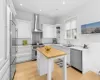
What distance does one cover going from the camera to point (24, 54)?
411 cm

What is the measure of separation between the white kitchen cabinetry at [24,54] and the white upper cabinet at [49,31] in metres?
1.50

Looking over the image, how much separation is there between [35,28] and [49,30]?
41.3 inches

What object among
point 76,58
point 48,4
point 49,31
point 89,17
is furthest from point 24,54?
point 89,17

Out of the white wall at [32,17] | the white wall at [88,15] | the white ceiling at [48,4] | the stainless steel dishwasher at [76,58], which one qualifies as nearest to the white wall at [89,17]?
the white wall at [88,15]

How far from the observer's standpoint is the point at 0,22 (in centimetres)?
123

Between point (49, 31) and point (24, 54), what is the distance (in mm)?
2378

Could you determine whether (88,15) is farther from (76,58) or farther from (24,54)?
(24,54)

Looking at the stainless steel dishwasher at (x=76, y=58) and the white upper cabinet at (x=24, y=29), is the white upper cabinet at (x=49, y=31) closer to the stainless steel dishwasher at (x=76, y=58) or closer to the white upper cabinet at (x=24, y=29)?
the white upper cabinet at (x=24, y=29)

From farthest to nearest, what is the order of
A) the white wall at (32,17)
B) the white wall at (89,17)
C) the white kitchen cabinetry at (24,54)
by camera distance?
the white wall at (32,17) → the white kitchen cabinetry at (24,54) → the white wall at (89,17)

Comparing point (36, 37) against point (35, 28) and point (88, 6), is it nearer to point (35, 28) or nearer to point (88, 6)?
point (35, 28)

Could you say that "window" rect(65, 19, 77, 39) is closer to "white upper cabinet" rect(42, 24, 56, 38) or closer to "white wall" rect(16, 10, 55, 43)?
"white upper cabinet" rect(42, 24, 56, 38)

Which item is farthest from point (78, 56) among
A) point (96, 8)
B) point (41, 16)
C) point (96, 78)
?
point (41, 16)

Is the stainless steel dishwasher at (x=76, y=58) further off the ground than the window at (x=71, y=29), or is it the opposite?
the window at (x=71, y=29)

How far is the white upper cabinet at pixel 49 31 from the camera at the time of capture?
5.07 metres
